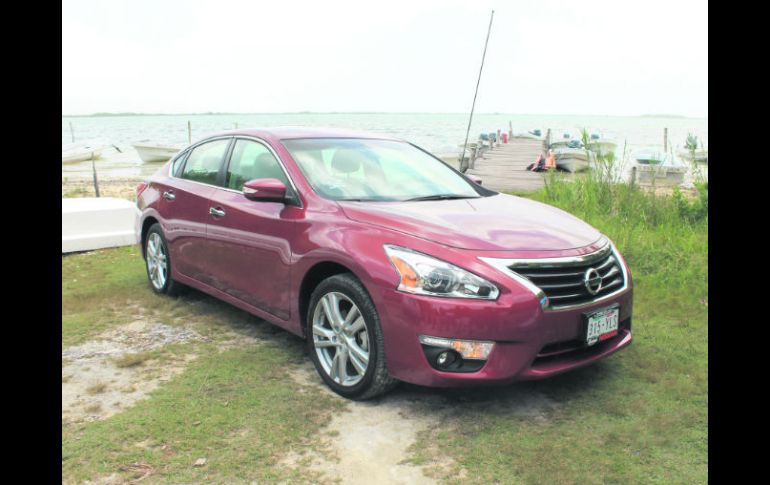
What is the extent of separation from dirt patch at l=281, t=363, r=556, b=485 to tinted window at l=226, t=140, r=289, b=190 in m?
1.38

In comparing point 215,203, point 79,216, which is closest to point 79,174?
point 79,216

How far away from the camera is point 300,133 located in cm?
493

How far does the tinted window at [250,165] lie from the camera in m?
4.59

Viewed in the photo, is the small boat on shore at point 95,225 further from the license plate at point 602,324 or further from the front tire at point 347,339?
the license plate at point 602,324

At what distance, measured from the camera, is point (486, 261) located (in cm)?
339

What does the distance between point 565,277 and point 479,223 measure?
592 millimetres

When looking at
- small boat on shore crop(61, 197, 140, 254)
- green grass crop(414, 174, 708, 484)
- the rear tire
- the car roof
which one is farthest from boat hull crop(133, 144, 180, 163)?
green grass crop(414, 174, 708, 484)

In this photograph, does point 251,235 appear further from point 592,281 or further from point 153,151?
point 153,151

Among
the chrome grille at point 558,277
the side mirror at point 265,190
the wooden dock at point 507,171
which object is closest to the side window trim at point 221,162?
the side mirror at point 265,190

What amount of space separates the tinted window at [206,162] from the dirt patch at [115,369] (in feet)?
4.09

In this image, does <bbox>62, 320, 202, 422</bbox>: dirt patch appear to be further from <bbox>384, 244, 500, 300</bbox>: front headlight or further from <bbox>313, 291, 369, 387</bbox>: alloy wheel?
<bbox>384, 244, 500, 300</bbox>: front headlight

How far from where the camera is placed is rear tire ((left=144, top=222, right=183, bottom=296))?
5.89 m
